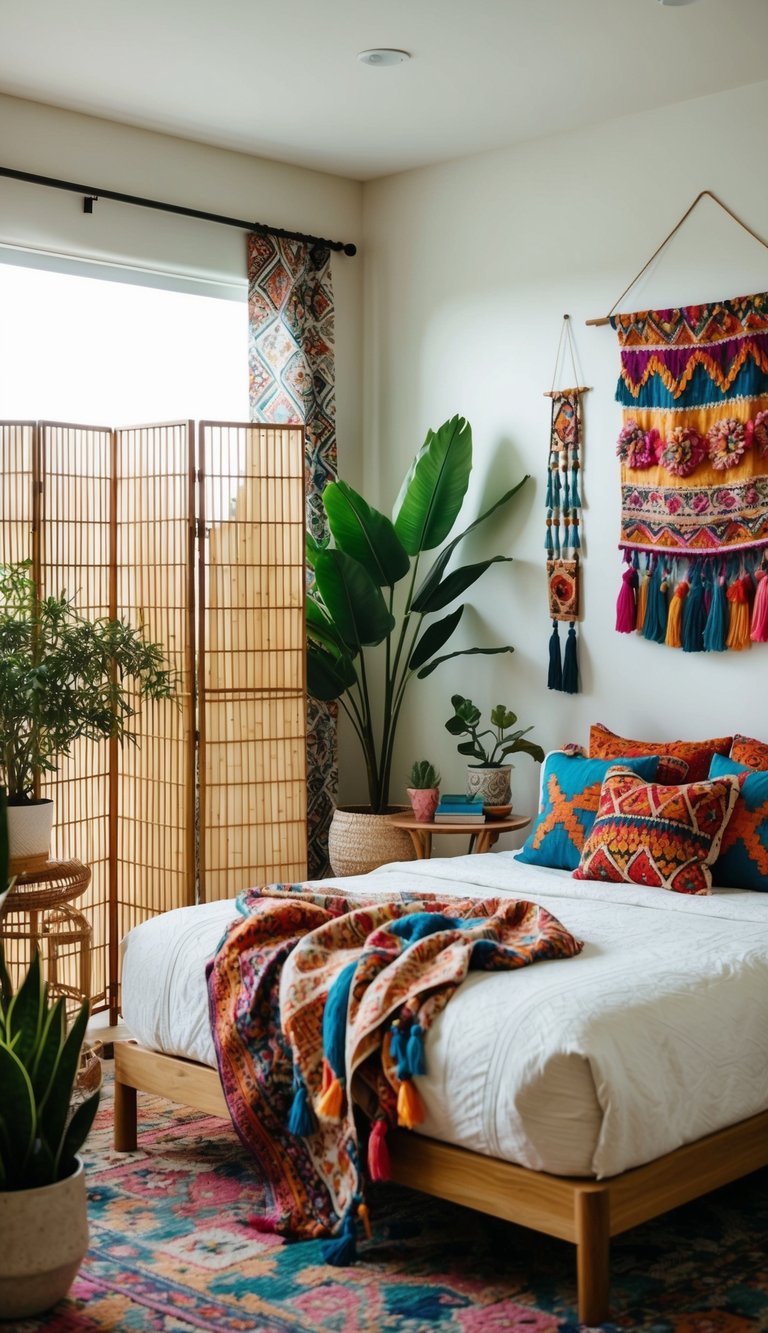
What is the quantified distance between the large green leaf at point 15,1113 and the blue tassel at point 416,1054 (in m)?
0.73

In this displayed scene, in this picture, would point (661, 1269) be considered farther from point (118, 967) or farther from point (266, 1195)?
point (118, 967)

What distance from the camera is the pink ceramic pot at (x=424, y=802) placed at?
5074mm

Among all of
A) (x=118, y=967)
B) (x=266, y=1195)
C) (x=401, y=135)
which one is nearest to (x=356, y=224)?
(x=401, y=135)

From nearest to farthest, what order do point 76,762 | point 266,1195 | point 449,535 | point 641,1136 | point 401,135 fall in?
1. point 641,1136
2. point 266,1195
3. point 76,762
4. point 401,135
5. point 449,535

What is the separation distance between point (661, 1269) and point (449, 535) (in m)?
3.23

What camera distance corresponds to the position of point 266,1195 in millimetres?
3186

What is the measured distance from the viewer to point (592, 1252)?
2600mm

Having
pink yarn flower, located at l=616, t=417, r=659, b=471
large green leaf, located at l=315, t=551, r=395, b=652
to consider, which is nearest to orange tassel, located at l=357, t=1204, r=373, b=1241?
large green leaf, located at l=315, t=551, r=395, b=652

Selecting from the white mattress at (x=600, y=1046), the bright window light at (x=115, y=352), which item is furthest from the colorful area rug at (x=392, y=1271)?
the bright window light at (x=115, y=352)

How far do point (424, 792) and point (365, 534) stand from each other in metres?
0.96

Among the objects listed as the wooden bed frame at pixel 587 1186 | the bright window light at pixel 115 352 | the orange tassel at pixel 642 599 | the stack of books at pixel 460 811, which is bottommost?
the wooden bed frame at pixel 587 1186

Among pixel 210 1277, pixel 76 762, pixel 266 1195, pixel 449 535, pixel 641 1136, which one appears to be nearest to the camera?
pixel 641 1136

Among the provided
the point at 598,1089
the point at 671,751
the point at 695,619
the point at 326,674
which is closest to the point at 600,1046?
the point at 598,1089

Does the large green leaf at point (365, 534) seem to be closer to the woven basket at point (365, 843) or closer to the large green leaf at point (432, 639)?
the large green leaf at point (432, 639)
